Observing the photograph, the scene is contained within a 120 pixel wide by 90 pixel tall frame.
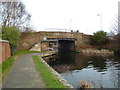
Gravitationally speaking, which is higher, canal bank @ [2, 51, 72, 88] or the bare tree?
the bare tree

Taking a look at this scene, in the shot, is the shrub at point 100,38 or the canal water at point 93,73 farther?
the shrub at point 100,38

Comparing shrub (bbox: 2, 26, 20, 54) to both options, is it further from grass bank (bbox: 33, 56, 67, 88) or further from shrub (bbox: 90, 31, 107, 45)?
shrub (bbox: 90, 31, 107, 45)

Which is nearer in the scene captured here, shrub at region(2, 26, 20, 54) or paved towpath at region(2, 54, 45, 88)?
paved towpath at region(2, 54, 45, 88)

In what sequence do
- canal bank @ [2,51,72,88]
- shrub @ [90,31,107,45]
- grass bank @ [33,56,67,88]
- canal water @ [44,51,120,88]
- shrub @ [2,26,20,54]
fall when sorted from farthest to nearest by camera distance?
shrub @ [90,31,107,45] → shrub @ [2,26,20,54] → canal water @ [44,51,120,88] → canal bank @ [2,51,72,88] → grass bank @ [33,56,67,88]

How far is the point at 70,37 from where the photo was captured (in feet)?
111

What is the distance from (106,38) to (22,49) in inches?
792

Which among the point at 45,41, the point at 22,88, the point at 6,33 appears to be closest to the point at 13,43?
the point at 6,33

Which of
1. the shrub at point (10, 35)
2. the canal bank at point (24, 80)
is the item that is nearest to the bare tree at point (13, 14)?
the shrub at point (10, 35)

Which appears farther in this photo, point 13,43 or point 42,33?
point 42,33

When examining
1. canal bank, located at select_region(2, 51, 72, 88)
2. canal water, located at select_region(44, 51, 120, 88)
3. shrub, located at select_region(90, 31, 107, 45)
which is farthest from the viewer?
shrub, located at select_region(90, 31, 107, 45)

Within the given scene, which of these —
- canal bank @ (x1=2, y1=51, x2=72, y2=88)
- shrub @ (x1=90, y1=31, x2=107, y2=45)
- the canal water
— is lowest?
the canal water

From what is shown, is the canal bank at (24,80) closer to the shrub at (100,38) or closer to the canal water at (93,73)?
the canal water at (93,73)

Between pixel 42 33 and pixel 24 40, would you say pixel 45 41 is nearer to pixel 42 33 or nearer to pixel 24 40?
pixel 42 33

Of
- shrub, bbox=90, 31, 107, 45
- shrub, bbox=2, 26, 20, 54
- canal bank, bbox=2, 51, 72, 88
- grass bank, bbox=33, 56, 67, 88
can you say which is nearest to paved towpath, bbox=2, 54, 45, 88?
canal bank, bbox=2, 51, 72, 88
